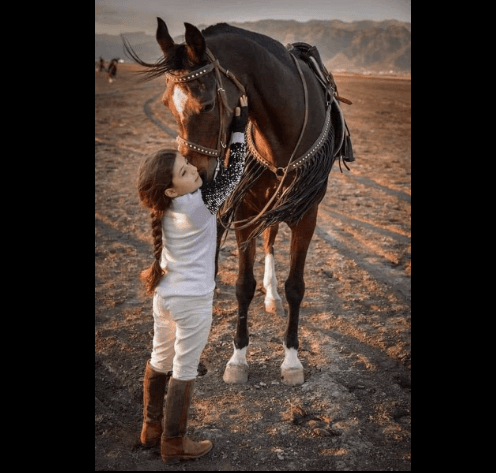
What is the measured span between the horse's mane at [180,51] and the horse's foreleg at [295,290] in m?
1.11

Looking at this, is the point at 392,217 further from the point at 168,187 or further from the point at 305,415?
the point at 168,187

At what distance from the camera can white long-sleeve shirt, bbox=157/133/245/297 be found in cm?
221

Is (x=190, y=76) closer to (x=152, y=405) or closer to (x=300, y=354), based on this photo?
(x=152, y=405)

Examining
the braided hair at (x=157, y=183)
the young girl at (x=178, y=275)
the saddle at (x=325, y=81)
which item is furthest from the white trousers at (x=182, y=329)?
the saddle at (x=325, y=81)

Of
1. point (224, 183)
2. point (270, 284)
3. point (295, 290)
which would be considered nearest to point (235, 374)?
point (295, 290)

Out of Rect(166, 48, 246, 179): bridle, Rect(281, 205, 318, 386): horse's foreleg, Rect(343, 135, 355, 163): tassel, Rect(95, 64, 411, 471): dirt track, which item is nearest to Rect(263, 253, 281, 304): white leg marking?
Rect(95, 64, 411, 471): dirt track

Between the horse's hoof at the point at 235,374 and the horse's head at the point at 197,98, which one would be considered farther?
the horse's hoof at the point at 235,374

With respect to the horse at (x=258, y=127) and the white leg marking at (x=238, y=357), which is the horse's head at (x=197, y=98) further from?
the white leg marking at (x=238, y=357)

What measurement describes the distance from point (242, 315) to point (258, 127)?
139cm

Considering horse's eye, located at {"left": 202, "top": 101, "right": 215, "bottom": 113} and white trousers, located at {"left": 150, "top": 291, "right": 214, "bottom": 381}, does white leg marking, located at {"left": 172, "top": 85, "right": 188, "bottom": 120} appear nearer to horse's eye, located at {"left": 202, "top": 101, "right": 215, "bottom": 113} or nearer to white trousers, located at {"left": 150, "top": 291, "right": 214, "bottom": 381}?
horse's eye, located at {"left": 202, "top": 101, "right": 215, "bottom": 113}

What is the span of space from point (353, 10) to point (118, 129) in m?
9.47

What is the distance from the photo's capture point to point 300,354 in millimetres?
3572

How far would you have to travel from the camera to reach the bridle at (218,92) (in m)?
2.26

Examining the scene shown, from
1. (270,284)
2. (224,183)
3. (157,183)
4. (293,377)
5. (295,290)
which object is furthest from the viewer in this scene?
(270,284)
